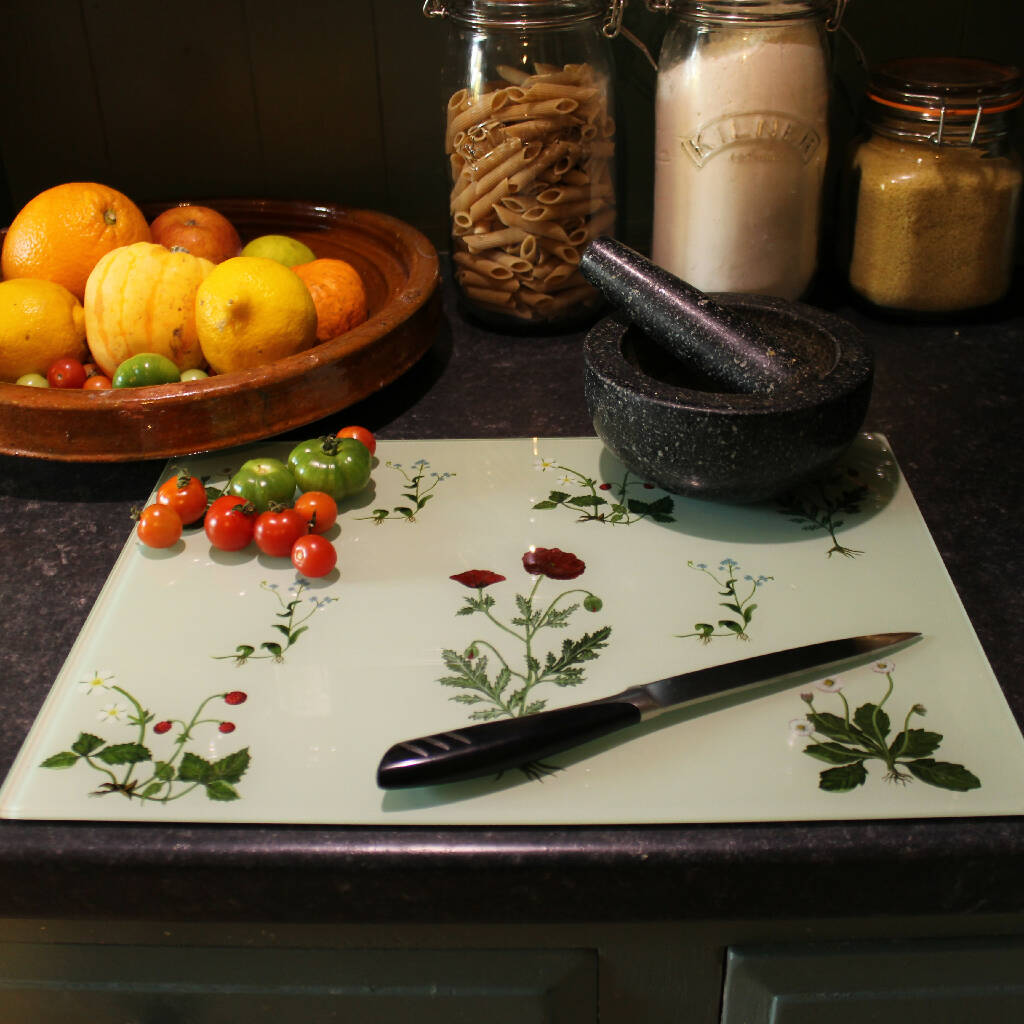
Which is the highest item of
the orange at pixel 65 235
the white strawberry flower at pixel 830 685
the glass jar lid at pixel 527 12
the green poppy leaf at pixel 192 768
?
the glass jar lid at pixel 527 12

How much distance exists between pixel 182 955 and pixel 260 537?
0.27 meters

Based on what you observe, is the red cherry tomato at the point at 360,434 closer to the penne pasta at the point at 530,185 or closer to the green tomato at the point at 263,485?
the green tomato at the point at 263,485

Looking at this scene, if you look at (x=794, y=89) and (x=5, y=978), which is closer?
(x=5, y=978)

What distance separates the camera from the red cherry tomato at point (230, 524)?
775 mm

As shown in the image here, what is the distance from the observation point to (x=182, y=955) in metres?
0.63

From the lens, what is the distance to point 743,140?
3.23ft

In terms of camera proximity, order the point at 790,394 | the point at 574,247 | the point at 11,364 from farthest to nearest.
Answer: the point at 574,247 → the point at 11,364 → the point at 790,394

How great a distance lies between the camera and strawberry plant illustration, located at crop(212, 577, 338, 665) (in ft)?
2.26

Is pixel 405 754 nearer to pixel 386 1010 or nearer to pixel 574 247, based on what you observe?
pixel 386 1010

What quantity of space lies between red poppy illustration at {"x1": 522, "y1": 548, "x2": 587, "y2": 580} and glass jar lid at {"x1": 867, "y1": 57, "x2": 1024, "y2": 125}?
53cm

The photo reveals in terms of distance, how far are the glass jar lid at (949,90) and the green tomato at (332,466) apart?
22.8 inches

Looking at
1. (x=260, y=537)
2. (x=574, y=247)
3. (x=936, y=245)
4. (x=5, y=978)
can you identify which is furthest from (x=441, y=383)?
(x=5, y=978)

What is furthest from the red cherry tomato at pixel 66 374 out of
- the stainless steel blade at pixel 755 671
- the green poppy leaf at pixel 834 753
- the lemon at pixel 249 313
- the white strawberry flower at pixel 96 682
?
the green poppy leaf at pixel 834 753

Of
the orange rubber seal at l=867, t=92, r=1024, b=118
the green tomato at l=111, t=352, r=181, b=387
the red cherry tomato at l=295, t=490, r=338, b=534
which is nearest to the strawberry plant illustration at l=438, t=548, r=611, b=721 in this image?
the red cherry tomato at l=295, t=490, r=338, b=534
